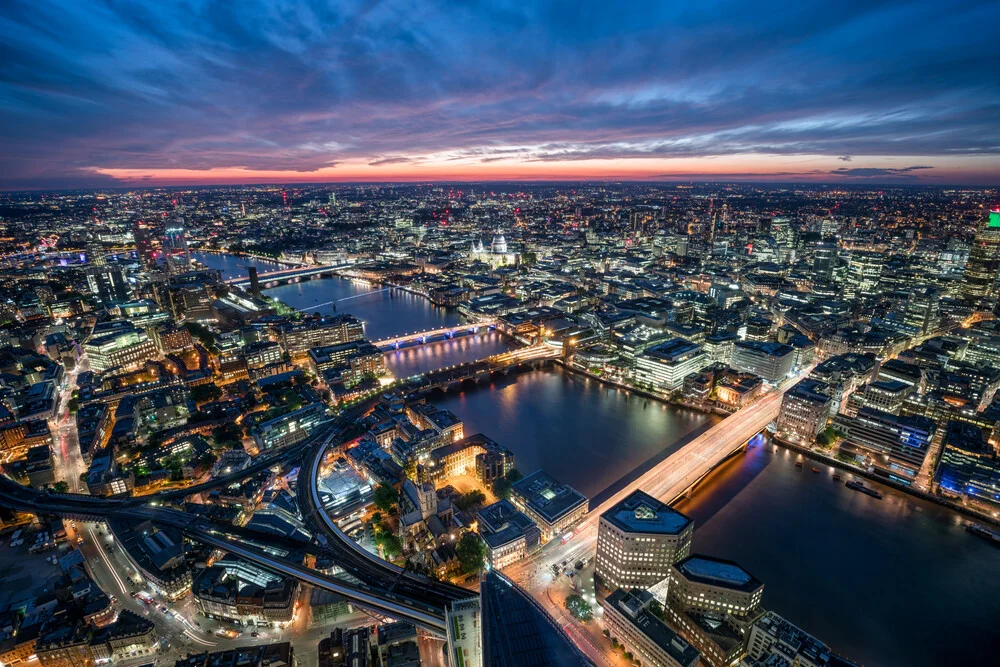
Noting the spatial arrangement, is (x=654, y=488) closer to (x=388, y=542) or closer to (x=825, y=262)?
(x=388, y=542)

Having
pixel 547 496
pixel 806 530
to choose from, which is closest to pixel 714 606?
pixel 547 496

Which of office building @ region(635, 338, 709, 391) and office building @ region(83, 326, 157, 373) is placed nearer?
office building @ region(635, 338, 709, 391)

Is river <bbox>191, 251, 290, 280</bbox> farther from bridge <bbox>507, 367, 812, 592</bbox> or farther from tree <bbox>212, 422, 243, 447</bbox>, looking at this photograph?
bridge <bbox>507, 367, 812, 592</bbox>

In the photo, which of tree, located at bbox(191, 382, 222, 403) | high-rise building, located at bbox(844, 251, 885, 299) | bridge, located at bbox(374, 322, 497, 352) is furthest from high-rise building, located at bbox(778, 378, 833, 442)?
tree, located at bbox(191, 382, 222, 403)

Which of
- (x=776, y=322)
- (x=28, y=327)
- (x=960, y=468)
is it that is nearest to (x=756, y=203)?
(x=776, y=322)

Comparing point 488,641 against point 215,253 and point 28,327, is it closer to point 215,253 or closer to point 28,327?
point 28,327

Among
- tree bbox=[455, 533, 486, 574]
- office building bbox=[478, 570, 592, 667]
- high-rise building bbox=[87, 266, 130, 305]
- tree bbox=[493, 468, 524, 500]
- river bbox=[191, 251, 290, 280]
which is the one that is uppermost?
high-rise building bbox=[87, 266, 130, 305]

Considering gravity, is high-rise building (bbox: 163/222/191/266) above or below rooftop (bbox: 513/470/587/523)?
above
